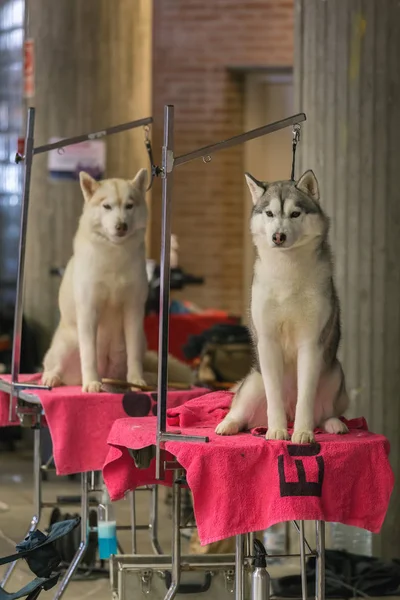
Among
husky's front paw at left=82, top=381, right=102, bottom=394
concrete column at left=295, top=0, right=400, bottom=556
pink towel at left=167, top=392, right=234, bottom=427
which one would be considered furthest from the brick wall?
pink towel at left=167, top=392, right=234, bottom=427

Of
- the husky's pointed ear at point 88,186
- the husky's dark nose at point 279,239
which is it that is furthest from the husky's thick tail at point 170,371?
the husky's dark nose at point 279,239

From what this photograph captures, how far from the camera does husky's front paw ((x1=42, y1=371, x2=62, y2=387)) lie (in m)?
4.06

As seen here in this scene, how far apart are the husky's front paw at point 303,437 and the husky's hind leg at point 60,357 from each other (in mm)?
1354

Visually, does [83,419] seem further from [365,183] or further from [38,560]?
[365,183]

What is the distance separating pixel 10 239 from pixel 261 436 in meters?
7.01

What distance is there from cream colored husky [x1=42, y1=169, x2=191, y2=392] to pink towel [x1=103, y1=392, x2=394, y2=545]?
42.2 inches

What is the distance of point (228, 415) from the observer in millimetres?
3182

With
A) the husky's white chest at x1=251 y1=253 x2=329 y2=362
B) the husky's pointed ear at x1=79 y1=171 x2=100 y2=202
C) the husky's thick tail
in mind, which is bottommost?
the husky's thick tail

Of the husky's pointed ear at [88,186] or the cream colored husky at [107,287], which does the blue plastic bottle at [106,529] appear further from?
the husky's pointed ear at [88,186]

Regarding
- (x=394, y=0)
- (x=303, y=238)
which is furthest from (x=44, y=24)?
(x=303, y=238)

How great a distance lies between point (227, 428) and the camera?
3.09m

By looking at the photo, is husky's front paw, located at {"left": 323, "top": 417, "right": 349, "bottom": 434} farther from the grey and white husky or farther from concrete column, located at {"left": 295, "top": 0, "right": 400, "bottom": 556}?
concrete column, located at {"left": 295, "top": 0, "right": 400, "bottom": 556}

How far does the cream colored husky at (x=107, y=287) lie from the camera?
13.1ft

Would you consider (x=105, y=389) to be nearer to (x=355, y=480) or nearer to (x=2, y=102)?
(x=355, y=480)
